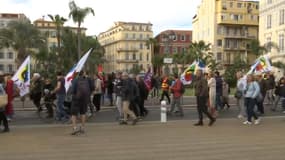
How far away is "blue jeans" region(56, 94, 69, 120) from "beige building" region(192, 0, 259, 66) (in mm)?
76048

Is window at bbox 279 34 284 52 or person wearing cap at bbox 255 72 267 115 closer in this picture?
person wearing cap at bbox 255 72 267 115

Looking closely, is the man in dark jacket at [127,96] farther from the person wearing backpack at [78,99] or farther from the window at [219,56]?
the window at [219,56]

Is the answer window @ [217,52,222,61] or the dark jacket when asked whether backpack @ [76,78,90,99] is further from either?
A: window @ [217,52,222,61]

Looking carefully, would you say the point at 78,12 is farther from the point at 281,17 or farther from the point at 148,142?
the point at 148,142

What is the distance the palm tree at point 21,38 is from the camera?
54.2 metres

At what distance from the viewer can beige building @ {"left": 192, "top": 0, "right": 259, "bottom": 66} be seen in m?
89.2

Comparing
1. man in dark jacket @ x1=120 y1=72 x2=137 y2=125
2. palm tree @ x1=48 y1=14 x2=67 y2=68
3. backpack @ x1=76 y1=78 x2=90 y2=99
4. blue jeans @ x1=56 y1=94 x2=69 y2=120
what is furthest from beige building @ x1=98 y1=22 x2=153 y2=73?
backpack @ x1=76 y1=78 x2=90 y2=99

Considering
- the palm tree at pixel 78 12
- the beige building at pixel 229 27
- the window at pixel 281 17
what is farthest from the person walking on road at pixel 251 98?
the beige building at pixel 229 27

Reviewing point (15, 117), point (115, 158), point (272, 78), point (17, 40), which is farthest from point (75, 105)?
point (17, 40)

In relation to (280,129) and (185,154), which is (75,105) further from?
(280,129)

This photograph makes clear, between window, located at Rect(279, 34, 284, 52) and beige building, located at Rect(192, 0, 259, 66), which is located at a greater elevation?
beige building, located at Rect(192, 0, 259, 66)

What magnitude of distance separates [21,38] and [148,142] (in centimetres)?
4672

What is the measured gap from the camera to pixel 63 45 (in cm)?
5747

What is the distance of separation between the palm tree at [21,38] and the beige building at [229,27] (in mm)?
43546
